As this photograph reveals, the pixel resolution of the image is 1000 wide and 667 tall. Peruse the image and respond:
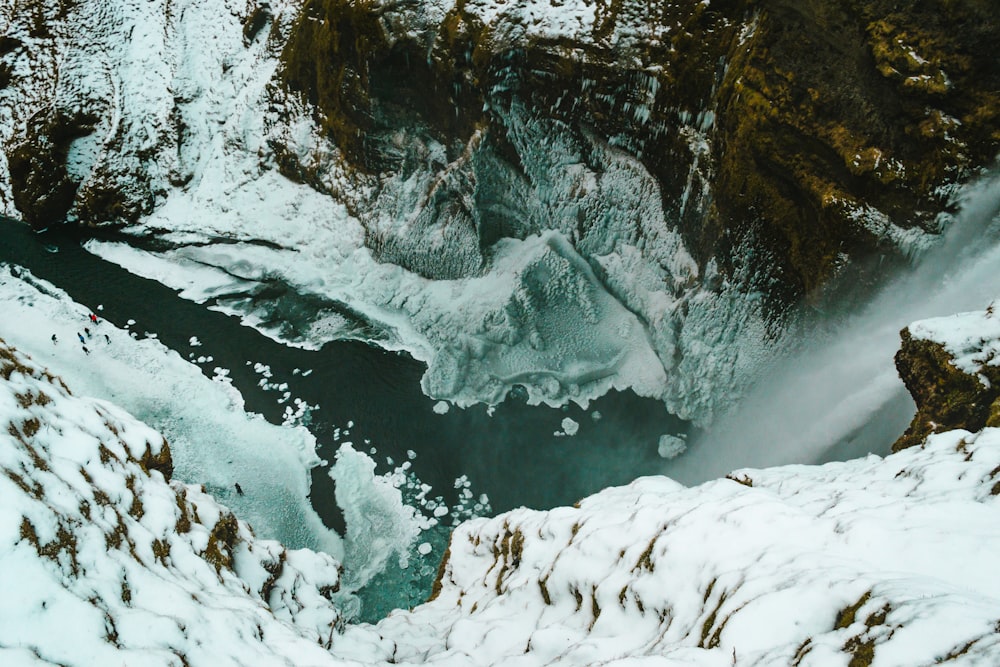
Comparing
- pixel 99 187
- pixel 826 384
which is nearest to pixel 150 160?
pixel 99 187

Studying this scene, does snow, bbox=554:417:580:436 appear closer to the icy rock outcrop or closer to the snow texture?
the snow texture

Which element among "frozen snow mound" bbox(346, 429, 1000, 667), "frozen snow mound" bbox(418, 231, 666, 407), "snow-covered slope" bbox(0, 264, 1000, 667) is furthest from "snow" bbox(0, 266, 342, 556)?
"frozen snow mound" bbox(346, 429, 1000, 667)

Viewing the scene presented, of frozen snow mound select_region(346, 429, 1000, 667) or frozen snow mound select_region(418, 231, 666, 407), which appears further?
frozen snow mound select_region(418, 231, 666, 407)

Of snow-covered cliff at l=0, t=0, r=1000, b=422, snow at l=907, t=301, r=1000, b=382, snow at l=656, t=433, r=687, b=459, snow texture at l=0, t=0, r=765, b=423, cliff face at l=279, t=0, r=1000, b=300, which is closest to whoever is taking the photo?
snow at l=907, t=301, r=1000, b=382

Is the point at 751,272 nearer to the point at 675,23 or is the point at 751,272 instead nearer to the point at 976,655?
the point at 675,23

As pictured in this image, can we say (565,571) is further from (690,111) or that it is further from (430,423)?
(690,111)

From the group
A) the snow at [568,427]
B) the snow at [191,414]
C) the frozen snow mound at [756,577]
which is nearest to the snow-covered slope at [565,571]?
the frozen snow mound at [756,577]

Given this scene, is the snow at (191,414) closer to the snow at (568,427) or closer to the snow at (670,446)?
the snow at (568,427)
